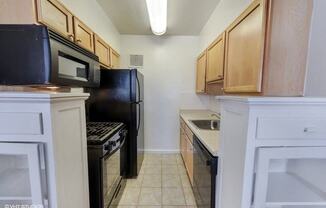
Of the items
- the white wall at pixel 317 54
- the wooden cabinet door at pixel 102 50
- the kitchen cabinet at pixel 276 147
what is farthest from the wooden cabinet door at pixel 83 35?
the white wall at pixel 317 54

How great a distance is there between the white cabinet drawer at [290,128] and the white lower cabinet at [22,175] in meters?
1.05

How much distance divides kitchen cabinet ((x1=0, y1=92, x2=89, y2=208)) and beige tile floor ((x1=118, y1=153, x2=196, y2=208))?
54.5 inches

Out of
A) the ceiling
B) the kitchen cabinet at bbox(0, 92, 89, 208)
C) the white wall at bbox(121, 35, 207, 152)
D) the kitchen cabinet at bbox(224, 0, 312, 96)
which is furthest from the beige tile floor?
the ceiling

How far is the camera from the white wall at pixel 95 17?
187 centimetres

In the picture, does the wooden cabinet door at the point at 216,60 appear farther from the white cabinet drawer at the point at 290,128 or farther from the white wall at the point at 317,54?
the white cabinet drawer at the point at 290,128

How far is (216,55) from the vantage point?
2.29 m

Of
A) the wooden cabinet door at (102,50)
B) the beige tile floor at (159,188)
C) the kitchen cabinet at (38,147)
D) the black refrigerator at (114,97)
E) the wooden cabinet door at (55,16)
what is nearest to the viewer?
the kitchen cabinet at (38,147)

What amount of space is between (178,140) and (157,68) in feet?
5.24

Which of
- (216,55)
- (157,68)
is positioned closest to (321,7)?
(216,55)

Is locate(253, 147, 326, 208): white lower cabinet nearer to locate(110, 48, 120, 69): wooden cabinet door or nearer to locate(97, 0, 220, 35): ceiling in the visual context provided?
locate(97, 0, 220, 35): ceiling

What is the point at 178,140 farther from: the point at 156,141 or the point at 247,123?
the point at 247,123

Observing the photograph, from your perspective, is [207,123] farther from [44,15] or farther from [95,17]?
[44,15]

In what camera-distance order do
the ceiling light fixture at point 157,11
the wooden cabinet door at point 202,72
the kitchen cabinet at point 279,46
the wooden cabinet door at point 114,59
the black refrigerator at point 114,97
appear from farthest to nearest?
the wooden cabinet door at point 114,59 < the wooden cabinet door at point 202,72 < the black refrigerator at point 114,97 < the ceiling light fixture at point 157,11 < the kitchen cabinet at point 279,46

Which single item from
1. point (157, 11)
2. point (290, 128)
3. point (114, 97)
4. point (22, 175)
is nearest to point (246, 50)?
point (290, 128)
